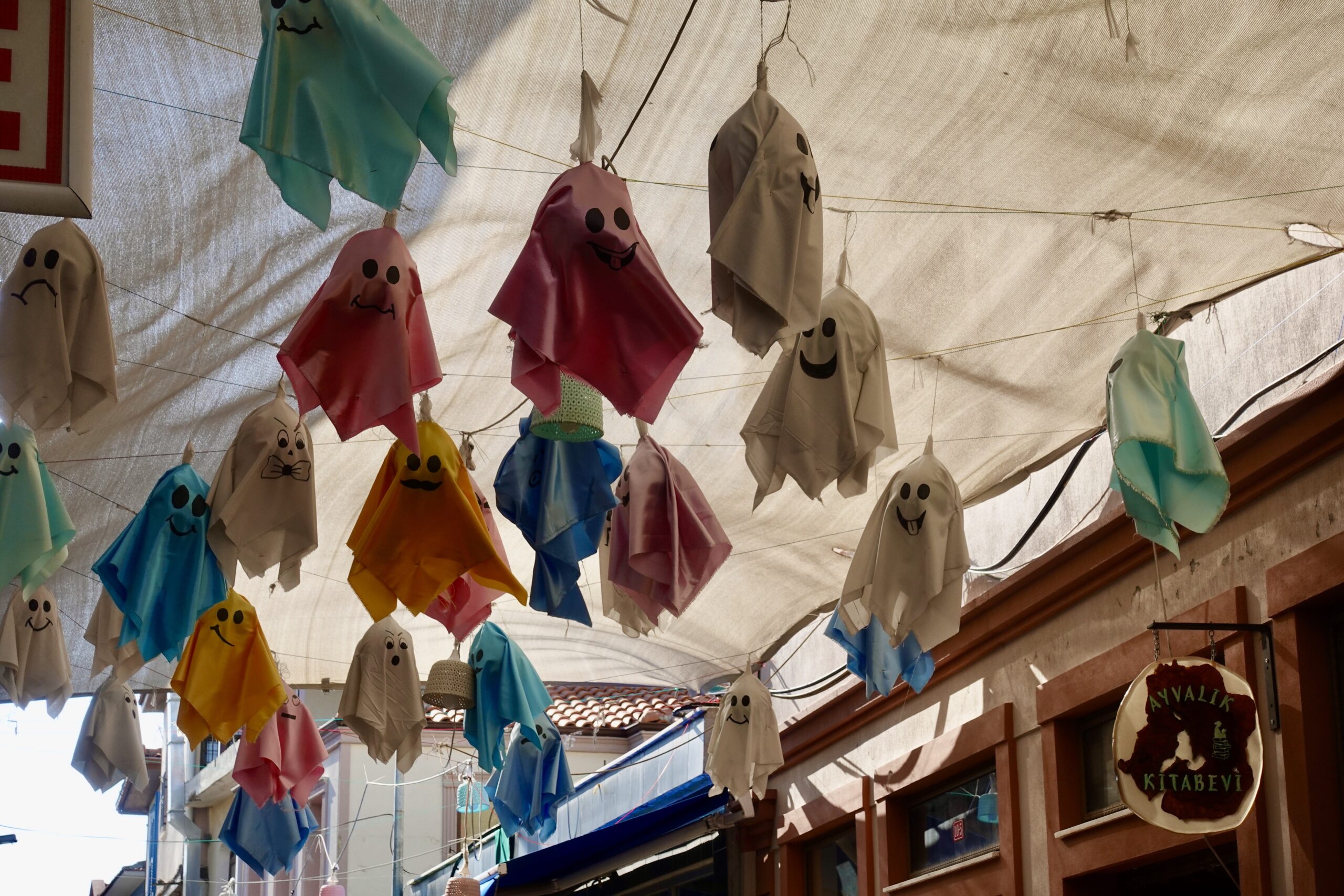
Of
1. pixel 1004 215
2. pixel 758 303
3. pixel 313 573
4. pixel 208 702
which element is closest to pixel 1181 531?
pixel 1004 215

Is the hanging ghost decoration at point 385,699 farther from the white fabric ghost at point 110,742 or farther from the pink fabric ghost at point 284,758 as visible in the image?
the white fabric ghost at point 110,742

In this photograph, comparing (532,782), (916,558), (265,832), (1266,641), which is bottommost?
(265,832)

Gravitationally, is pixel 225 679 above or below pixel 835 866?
above

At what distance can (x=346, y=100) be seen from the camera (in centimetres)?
367

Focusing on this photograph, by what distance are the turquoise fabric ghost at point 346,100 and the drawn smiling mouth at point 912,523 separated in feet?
8.41

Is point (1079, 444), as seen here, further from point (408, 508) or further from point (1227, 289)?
point (408, 508)

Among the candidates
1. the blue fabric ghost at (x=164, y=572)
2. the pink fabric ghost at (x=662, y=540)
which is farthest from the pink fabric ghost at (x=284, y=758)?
the pink fabric ghost at (x=662, y=540)

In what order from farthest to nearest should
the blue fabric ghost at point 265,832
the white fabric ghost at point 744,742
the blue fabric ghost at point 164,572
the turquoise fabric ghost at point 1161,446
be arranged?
the blue fabric ghost at point 265,832 < the white fabric ghost at point 744,742 < the blue fabric ghost at point 164,572 < the turquoise fabric ghost at point 1161,446

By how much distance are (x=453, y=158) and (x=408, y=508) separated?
69.6 inches

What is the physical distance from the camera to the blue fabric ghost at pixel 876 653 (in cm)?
636

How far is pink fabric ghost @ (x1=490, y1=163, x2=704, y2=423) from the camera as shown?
3871 mm

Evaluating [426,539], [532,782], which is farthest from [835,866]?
[426,539]

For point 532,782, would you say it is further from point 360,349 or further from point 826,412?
point 360,349

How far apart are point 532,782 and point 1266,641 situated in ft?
17.8
